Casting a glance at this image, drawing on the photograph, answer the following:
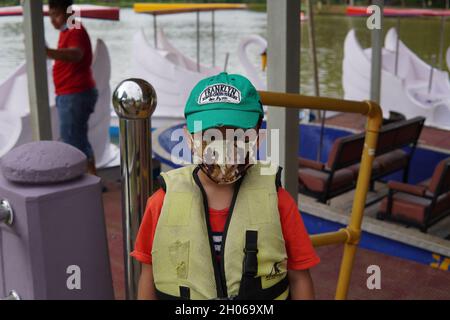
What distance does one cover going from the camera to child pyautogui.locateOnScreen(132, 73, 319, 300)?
1.27 metres

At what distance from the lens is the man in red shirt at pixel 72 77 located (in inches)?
167

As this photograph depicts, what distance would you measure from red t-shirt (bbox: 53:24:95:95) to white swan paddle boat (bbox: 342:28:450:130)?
15.7ft

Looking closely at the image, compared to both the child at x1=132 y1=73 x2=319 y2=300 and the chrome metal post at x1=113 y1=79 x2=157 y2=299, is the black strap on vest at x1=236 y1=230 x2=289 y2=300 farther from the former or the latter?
the chrome metal post at x1=113 y1=79 x2=157 y2=299

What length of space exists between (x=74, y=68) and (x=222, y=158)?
10.7ft

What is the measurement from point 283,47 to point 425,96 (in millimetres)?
7108

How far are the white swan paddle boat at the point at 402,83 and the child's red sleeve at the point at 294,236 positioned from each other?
7.04m

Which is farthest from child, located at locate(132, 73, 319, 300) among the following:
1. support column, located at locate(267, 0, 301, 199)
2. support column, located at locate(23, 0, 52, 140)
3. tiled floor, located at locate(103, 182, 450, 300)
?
support column, located at locate(23, 0, 52, 140)

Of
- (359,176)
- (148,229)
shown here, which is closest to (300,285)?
(148,229)

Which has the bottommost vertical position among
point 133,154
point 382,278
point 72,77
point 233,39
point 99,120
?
point 233,39

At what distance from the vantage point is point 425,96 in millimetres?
8789

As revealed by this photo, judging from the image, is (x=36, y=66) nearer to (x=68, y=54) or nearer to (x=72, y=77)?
(x=68, y=54)

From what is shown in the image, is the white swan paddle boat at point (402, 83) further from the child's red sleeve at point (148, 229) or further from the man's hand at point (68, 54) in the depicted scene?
the child's red sleeve at point (148, 229)

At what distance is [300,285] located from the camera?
4.60 ft

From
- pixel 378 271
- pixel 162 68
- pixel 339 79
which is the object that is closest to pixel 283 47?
pixel 378 271
